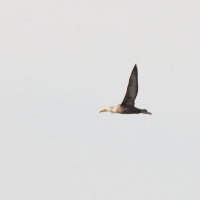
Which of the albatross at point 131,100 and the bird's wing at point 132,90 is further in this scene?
the albatross at point 131,100

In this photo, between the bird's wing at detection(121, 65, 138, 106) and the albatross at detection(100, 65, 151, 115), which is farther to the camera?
the albatross at detection(100, 65, 151, 115)

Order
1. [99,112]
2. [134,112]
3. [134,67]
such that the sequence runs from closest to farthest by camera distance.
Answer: [134,67] < [134,112] < [99,112]

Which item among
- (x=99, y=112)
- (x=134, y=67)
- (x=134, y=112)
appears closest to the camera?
(x=134, y=67)

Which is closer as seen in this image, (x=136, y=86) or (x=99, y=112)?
(x=136, y=86)

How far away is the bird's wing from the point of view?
38.9 meters

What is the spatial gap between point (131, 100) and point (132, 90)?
1.02 meters

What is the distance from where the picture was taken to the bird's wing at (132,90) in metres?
38.9

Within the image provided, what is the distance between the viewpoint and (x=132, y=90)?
4009 centimetres

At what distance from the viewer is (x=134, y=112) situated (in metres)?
41.4

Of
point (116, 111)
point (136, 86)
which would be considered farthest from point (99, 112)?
point (136, 86)

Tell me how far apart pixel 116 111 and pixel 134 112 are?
6.01 ft

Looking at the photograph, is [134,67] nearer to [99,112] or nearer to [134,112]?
[134,112]

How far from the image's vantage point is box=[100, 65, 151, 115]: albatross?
39.1 meters

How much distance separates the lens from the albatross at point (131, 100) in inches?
1539
